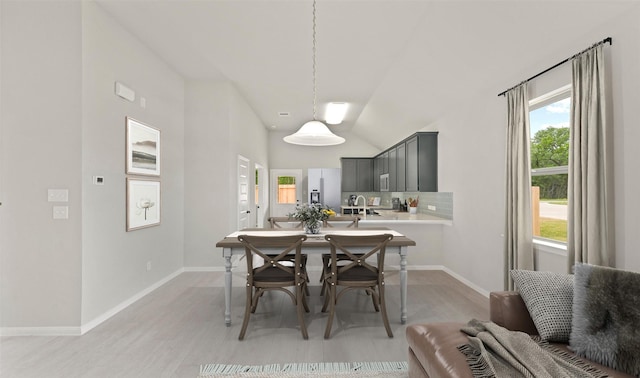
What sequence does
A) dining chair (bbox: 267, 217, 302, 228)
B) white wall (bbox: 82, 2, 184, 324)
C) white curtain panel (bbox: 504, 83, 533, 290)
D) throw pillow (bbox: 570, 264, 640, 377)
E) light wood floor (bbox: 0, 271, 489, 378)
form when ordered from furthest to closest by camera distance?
dining chair (bbox: 267, 217, 302, 228)
white curtain panel (bbox: 504, 83, 533, 290)
white wall (bbox: 82, 2, 184, 324)
light wood floor (bbox: 0, 271, 489, 378)
throw pillow (bbox: 570, 264, 640, 377)

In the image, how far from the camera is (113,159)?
319cm

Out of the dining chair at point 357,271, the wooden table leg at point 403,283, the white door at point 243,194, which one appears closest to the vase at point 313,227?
the dining chair at point 357,271

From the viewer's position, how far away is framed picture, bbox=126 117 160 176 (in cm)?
346

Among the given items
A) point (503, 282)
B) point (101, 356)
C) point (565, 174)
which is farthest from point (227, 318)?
point (565, 174)

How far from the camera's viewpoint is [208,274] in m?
4.65

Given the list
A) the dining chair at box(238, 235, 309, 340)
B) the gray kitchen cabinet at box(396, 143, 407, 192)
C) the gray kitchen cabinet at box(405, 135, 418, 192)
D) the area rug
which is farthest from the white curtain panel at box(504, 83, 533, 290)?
the gray kitchen cabinet at box(396, 143, 407, 192)

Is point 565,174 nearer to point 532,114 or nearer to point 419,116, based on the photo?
point 532,114

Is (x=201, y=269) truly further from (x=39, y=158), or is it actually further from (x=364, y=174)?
(x=364, y=174)

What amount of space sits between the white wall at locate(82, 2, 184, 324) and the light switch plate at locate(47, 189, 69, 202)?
0.16 meters

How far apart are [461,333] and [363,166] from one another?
7126 mm

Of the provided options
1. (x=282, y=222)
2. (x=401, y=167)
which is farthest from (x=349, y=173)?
(x=282, y=222)

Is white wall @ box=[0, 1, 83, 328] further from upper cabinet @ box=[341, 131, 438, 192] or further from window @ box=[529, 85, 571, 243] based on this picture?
upper cabinet @ box=[341, 131, 438, 192]

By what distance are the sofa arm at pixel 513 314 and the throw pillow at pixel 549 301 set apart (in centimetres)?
5

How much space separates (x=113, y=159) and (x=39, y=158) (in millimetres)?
573
